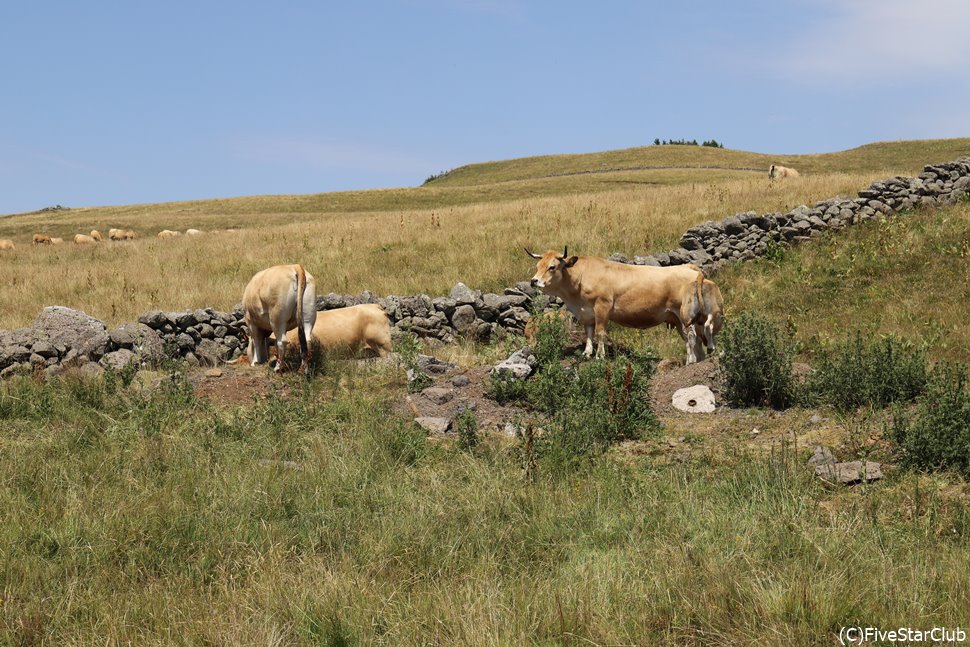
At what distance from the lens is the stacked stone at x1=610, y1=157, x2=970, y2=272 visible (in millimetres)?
19172

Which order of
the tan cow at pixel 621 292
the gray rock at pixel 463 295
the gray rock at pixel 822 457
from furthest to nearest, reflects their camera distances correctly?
the gray rock at pixel 463 295 < the tan cow at pixel 621 292 < the gray rock at pixel 822 457

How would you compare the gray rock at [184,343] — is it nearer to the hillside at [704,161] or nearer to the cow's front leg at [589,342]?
the cow's front leg at [589,342]

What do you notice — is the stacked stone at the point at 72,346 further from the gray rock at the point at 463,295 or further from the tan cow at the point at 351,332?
the gray rock at the point at 463,295

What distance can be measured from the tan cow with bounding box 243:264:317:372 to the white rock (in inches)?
209

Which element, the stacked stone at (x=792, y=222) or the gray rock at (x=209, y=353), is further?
the stacked stone at (x=792, y=222)

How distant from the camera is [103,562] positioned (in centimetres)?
582

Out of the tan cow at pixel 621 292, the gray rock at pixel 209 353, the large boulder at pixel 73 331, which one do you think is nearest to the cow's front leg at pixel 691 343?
the tan cow at pixel 621 292

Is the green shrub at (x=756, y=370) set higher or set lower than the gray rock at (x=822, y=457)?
higher

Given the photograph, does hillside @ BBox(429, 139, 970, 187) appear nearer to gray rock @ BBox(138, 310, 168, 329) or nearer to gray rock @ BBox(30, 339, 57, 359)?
gray rock @ BBox(138, 310, 168, 329)

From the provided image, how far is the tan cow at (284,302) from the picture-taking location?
13.0 m

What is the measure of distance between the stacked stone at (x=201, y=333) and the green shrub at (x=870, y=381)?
9.51 m

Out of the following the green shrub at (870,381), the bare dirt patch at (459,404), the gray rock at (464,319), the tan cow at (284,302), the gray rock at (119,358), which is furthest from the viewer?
the gray rock at (464,319)

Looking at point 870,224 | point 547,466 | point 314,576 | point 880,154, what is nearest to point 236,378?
point 547,466

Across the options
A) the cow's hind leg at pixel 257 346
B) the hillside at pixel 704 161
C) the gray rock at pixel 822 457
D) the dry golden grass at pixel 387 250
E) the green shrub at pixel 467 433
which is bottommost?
the gray rock at pixel 822 457
